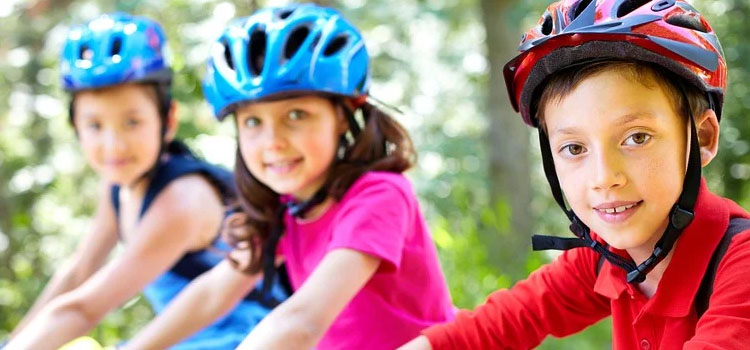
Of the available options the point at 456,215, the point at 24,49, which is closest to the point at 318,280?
the point at 456,215

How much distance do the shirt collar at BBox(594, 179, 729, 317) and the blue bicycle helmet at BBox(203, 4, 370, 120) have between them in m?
1.40

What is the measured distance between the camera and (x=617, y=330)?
7.27 feet

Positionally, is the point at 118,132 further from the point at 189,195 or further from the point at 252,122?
the point at 252,122

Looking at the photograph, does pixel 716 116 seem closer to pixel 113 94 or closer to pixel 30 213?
pixel 113 94

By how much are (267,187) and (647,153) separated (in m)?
1.70

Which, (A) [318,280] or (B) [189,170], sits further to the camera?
(B) [189,170]

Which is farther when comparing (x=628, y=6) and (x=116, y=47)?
(x=116, y=47)

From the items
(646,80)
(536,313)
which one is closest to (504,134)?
(536,313)

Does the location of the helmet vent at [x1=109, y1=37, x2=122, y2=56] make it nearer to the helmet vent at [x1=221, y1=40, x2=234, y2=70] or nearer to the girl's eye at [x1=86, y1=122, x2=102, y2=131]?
the girl's eye at [x1=86, y1=122, x2=102, y2=131]

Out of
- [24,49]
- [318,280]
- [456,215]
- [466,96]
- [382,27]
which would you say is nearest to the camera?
[318,280]

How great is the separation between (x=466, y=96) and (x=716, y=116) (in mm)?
7171

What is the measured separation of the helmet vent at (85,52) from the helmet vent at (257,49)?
1283mm

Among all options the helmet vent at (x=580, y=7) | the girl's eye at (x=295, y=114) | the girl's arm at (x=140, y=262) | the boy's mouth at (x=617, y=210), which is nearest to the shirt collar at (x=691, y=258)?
the boy's mouth at (x=617, y=210)

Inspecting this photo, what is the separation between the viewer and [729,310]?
5.87ft
